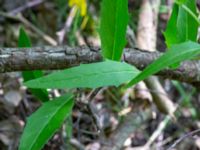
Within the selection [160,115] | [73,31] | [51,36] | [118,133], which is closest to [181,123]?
[160,115]

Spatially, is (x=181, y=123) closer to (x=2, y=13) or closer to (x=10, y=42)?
(x=10, y=42)

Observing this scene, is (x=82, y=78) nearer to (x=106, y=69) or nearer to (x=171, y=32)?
(x=106, y=69)

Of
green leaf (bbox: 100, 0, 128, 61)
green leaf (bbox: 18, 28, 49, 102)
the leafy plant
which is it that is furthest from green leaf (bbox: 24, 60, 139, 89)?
green leaf (bbox: 18, 28, 49, 102)

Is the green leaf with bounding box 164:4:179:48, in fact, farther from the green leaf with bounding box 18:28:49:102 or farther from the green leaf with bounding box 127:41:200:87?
the green leaf with bounding box 18:28:49:102

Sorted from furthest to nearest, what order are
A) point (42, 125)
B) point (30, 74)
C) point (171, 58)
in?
point (30, 74) < point (42, 125) < point (171, 58)

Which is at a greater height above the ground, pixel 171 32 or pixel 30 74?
pixel 171 32

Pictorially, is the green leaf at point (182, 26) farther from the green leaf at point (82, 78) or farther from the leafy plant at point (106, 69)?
the green leaf at point (82, 78)

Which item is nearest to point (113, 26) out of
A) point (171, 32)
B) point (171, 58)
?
point (171, 32)
